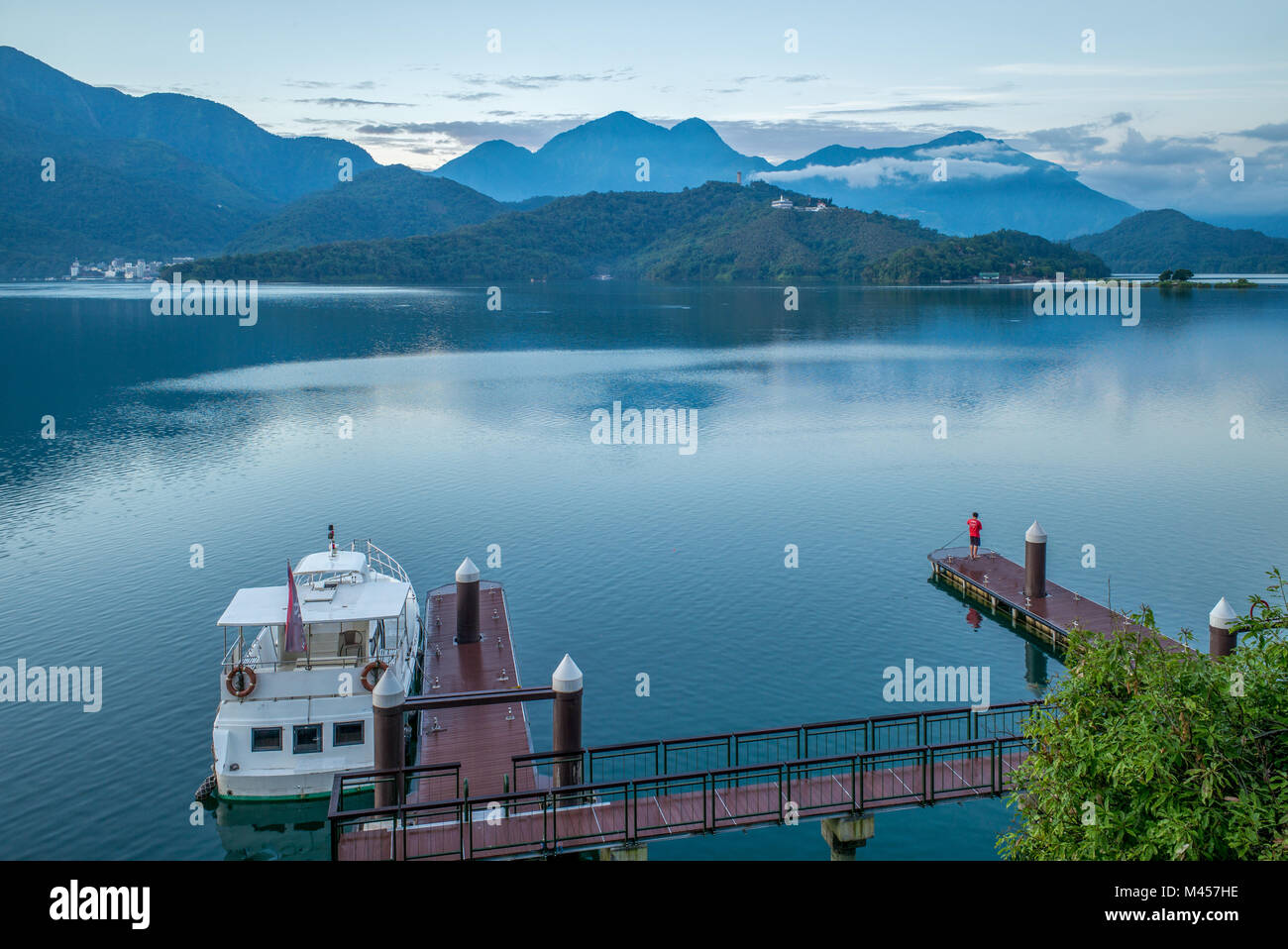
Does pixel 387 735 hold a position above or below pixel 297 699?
above

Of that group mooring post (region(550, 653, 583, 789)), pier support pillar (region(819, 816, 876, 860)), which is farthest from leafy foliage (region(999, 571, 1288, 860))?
mooring post (region(550, 653, 583, 789))

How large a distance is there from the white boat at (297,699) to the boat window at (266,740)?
24 millimetres

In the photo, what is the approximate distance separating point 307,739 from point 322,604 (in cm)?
419

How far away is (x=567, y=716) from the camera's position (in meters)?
21.9

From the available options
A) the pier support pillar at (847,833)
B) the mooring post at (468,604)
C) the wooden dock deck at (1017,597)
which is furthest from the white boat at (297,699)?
the wooden dock deck at (1017,597)

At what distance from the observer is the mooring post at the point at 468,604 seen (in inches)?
1282

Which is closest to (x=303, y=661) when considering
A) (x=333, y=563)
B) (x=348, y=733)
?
(x=348, y=733)

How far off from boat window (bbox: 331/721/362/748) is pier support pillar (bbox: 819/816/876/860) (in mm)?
11501

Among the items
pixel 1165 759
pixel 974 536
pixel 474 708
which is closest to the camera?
pixel 1165 759

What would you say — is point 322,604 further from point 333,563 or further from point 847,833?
point 847,833

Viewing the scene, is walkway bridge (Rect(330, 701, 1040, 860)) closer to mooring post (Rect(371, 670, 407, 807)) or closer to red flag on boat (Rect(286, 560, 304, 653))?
mooring post (Rect(371, 670, 407, 807))

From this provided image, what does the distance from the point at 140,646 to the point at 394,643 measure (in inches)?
399
